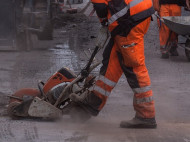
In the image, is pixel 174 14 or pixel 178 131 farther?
pixel 174 14

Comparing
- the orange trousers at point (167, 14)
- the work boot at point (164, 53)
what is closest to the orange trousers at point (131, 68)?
the work boot at point (164, 53)

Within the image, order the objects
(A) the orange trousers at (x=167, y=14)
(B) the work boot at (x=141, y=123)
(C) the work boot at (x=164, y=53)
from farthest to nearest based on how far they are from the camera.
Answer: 1. (A) the orange trousers at (x=167, y=14)
2. (C) the work boot at (x=164, y=53)
3. (B) the work boot at (x=141, y=123)

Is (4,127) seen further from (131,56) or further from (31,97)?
(131,56)

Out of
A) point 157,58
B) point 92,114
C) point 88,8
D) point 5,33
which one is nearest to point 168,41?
point 157,58

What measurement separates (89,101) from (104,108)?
0.95 m

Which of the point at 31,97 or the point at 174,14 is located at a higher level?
the point at 31,97

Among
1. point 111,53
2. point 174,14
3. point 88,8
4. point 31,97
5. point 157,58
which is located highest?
point 111,53

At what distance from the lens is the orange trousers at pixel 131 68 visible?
5332mm

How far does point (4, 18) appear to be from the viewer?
10531 mm

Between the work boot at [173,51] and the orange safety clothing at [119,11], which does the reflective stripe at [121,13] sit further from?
the work boot at [173,51]

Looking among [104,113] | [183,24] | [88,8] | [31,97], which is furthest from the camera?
[88,8]

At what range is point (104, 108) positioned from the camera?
6.54m

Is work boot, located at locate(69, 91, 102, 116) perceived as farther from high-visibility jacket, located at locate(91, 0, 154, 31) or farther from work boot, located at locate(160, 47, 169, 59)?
work boot, located at locate(160, 47, 169, 59)

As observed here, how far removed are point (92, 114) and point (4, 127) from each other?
90 cm
